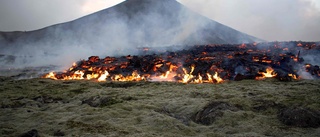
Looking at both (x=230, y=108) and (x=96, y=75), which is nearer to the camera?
(x=230, y=108)

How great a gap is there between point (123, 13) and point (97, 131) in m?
133

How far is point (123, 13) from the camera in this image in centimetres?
13638

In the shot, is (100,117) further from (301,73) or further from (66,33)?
(66,33)

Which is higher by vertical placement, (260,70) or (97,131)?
(260,70)

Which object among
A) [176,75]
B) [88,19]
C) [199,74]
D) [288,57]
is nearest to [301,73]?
[288,57]

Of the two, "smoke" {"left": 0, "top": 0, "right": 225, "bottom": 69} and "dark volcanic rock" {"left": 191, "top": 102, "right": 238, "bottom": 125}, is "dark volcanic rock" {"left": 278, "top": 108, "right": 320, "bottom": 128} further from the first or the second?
"smoke" {"left": 0, "top": 0, "right": 225, "bottom": 69}

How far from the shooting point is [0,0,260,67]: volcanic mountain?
327 ft

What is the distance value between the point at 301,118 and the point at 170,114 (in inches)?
200

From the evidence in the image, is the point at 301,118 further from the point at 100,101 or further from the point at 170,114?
the point at 100,101

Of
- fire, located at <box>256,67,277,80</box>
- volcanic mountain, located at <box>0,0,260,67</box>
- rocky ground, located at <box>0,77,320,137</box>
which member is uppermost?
volcanic mountain, located at <box>0,0,260,67</box>

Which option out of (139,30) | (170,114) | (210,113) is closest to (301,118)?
(210,113)

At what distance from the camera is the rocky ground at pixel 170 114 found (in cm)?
839

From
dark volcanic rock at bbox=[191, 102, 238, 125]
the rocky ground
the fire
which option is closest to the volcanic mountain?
the fire

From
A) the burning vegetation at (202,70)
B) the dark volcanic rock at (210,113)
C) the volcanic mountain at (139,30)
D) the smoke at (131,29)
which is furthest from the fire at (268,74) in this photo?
the volcanic mountain at (139,30)
